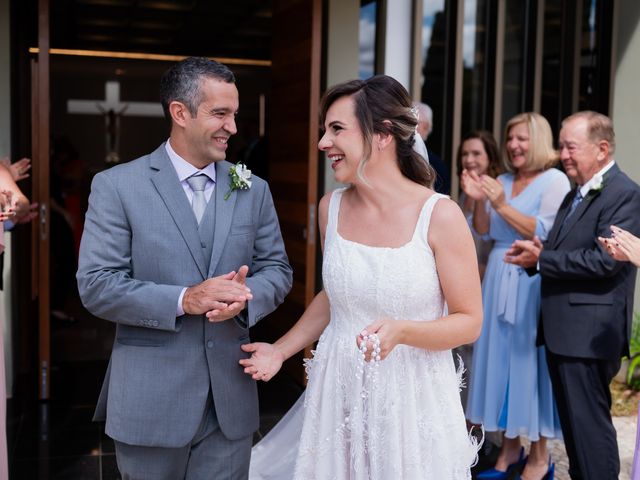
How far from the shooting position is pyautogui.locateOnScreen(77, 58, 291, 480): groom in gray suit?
2.35m

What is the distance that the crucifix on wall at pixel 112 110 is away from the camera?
17766 millimetres

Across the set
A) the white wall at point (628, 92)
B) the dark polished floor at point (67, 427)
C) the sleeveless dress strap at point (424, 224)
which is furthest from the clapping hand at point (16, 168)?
the white wall at point (628, 92)

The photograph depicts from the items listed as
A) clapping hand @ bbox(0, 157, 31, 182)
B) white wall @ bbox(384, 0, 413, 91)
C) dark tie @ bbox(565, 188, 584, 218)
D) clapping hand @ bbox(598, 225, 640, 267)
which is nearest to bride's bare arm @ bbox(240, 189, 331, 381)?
clapping hand @ bbox(598, 225, 640, 267)

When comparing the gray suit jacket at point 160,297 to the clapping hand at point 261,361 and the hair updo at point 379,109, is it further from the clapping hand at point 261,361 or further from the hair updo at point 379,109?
the hair updo at point 379,109

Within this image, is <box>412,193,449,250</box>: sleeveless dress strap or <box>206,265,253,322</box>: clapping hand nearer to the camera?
<box>206,265,253,322</box>: clapping hand

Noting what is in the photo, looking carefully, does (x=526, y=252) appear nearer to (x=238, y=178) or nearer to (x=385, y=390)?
(x=385, y=390)

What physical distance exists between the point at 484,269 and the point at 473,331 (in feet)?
8.00

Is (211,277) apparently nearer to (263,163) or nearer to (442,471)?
(442,471)

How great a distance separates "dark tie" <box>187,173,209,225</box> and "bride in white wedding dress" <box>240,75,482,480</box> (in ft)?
1.30

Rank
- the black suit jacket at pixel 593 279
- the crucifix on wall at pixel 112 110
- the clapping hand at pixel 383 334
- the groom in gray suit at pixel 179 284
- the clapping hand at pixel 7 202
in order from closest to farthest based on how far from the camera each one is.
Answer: the clapping hand at pixel 383 334 → the groom in gray suit at pixel 179 284 → the clapping hand at pixel 7 202 → the black suit jacket at pixel 593 279 → the crucifix on wall at pixel 112 110

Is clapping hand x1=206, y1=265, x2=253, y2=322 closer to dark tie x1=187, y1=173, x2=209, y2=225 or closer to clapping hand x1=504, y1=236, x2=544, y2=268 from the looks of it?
dark tie x1=187, y1=173, x2=209, y2=225

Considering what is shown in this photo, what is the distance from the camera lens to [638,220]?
367 cm

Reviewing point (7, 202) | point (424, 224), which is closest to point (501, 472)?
point (424, 224)

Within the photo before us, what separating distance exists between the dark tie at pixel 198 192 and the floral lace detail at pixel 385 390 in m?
0.44
